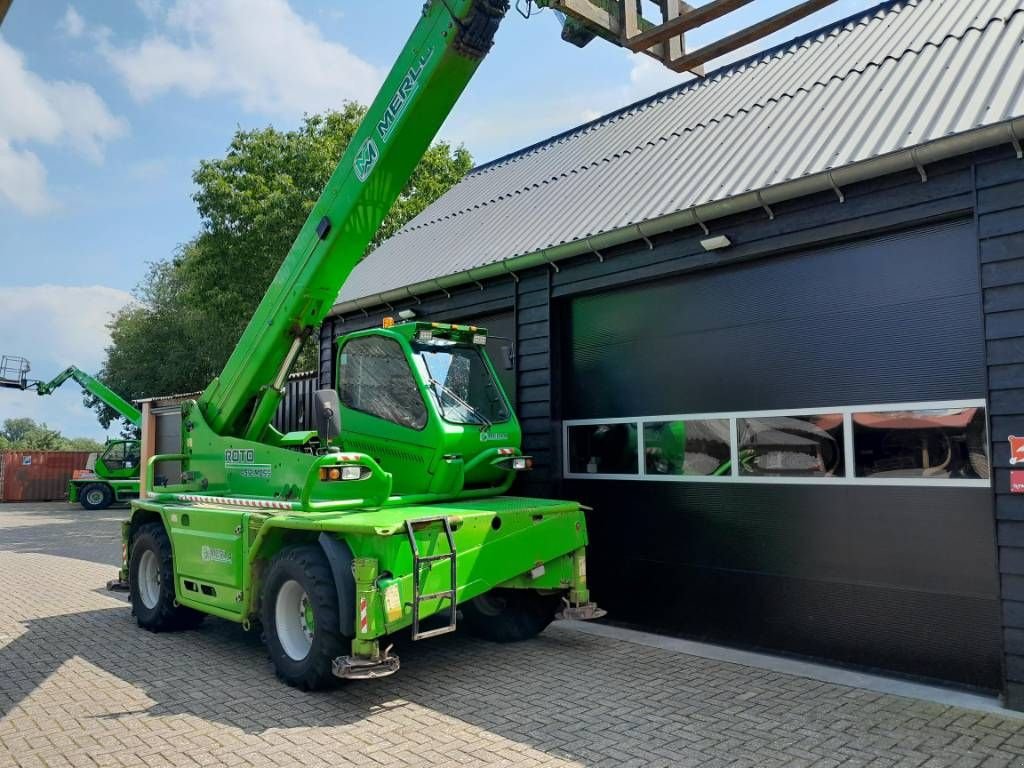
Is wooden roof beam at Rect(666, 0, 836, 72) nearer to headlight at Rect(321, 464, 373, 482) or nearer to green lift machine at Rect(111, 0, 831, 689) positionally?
green lift machine at Rect(111, 0, 831, 689)

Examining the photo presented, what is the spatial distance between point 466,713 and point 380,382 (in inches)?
113

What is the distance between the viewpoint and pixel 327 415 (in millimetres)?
6047

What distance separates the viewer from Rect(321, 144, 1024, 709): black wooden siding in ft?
16.3

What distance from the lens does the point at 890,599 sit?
5.72 metres

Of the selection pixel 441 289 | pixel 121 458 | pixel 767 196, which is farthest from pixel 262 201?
pixel 767 196

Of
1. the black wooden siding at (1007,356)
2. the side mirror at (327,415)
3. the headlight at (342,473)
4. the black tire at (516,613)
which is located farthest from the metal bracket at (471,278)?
the black wooden siding at (1007,356)

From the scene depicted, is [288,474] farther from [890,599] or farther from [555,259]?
[890,599]

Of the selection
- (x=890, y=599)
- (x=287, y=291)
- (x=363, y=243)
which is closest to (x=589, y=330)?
(x=363, y=243)

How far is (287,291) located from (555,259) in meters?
2.65

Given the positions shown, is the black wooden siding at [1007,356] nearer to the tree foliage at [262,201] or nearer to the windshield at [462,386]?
the windshield at [462,386]

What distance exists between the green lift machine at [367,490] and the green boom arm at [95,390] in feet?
59.7

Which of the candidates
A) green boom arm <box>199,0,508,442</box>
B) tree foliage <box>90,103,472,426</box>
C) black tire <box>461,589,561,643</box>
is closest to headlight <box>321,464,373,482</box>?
black tire <box>461,589,561,643</box>

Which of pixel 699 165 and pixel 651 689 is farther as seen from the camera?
pixel 699 165

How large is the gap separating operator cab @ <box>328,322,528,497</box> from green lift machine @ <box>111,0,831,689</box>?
2 centimetres
